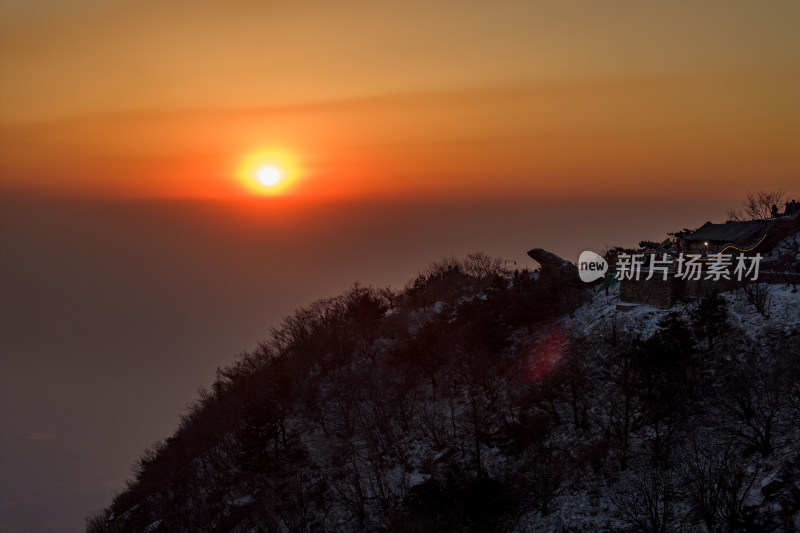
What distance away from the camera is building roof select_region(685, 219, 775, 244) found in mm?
53688

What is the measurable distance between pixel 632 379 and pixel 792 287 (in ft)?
47.7

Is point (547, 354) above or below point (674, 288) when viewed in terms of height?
below

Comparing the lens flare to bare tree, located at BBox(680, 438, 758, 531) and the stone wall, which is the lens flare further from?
bare tree, located at BBox(680, 438, 758, 531)

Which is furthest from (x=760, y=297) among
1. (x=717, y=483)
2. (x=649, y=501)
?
(x=649, y=501)

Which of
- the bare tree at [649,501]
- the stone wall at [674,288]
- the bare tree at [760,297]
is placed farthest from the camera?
the stone wall at [674,288]

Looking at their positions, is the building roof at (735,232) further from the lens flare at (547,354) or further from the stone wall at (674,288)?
the lens flare at (547,354)

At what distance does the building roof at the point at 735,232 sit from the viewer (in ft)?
176

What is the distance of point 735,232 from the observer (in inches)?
2181

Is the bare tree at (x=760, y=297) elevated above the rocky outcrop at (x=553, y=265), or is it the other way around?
the rocky outcrop at (x=553, y=265)

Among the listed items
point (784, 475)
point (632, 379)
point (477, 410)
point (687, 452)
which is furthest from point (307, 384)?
point (784, 475)

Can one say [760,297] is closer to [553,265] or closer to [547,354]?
[547,354]

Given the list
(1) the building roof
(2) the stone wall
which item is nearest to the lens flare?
(2) the stone wall

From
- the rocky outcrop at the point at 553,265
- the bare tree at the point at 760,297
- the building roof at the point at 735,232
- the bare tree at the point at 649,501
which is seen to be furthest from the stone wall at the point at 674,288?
the bare tree at the point at 649,501

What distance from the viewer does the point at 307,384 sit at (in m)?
61.2
